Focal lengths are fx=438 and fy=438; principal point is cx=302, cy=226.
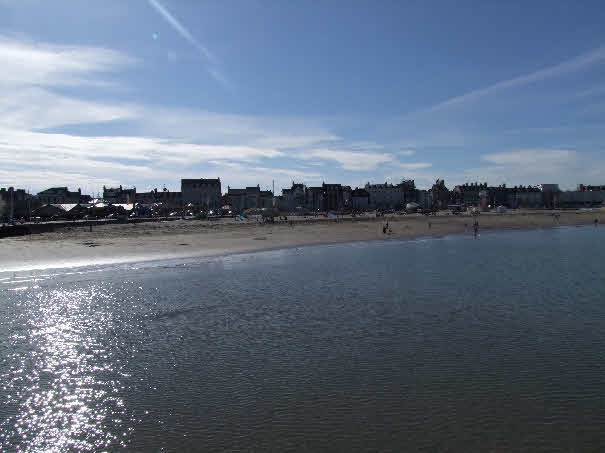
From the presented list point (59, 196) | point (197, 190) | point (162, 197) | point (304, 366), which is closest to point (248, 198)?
point (197, 190)

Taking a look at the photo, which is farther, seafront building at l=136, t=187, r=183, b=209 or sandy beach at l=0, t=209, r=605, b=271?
seafront building at l=136, t=187, r=183, b=209

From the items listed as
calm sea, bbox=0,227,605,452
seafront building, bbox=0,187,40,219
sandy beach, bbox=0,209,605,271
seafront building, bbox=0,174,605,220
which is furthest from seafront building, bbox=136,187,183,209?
calm sea, bbox=0,227,605,452

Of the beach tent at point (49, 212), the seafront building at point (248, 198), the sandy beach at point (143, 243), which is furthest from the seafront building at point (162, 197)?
the sandy beach at point (143, 243)

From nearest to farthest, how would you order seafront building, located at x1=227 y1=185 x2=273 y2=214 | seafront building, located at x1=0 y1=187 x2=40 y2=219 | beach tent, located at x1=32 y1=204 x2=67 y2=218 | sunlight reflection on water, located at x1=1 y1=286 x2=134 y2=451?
1. sunlight reflection on water, located at x1=1 y1=286 x2=134 y2=451
2. beach tent, located at x1=32 y1=204 x2=67 y2=218
3. seafront building, located at x1=0 y1=187 x2=40 y2=219
4. seafront building, located at x1=227 y1=185 x2=273 y2=214

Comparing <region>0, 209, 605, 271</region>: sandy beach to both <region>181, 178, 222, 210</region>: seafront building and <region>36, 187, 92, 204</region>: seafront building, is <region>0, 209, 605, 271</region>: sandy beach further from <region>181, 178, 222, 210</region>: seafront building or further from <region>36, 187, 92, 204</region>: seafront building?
<region>36, 187, 92, 204</region>: seafront building

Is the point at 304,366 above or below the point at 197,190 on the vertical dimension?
below

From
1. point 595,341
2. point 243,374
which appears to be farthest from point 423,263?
point 243,374

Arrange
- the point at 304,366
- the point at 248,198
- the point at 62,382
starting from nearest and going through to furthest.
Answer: the point at 62,382
the point at 304,366
the point at 248,198

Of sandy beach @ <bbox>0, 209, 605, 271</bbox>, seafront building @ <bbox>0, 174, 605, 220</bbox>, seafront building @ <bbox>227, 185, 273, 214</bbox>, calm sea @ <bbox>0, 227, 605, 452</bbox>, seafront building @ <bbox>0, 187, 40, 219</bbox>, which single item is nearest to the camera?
calm sea @ <bbox>0, 227, 605, 452</bbox>

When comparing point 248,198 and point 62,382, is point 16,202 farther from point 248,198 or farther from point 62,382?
point 62,382

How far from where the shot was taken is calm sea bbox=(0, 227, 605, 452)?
7027mm

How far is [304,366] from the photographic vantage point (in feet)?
32.7

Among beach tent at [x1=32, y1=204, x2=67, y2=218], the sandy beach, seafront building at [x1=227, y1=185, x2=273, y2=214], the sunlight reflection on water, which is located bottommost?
the sunlight reflection on water

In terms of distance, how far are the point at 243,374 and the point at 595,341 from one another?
903 centimetres
